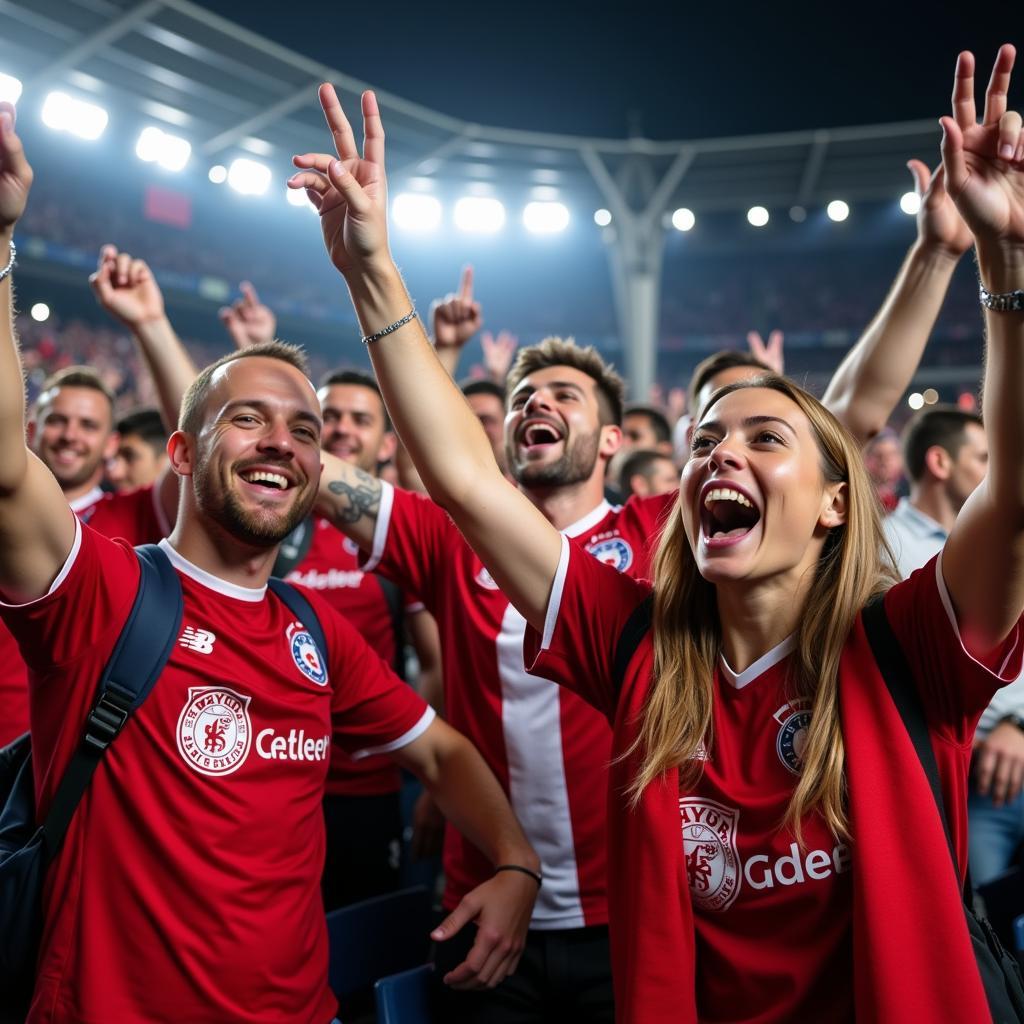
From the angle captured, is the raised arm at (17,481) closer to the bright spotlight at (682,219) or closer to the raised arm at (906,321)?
the raised arm at (906,321)

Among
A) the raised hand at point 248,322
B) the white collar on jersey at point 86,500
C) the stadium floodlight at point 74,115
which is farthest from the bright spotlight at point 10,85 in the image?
the raised hand at point 248,322

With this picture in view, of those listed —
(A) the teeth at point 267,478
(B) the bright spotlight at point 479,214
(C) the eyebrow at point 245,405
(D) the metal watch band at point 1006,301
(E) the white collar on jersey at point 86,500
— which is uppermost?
(B) the bright spotlight at point 479,214

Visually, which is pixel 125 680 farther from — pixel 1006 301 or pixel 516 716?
pixel 1006 301

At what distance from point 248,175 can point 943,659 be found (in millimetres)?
21798

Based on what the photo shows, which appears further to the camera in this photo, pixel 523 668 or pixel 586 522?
pixel 586 522

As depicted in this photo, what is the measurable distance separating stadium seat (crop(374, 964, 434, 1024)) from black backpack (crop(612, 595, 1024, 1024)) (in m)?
1.16

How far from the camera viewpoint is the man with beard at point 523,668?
2.21 metres

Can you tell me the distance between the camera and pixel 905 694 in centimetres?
155

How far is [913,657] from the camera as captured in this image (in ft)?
5.08

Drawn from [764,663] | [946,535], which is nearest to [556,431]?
[764,663]

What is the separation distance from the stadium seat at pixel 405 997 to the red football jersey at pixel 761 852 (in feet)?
1.90

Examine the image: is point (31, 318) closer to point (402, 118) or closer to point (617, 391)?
point (402, 118)

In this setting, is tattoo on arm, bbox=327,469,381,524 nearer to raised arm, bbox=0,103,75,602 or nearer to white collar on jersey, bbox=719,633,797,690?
raised arm, bbox=0,103,75,602

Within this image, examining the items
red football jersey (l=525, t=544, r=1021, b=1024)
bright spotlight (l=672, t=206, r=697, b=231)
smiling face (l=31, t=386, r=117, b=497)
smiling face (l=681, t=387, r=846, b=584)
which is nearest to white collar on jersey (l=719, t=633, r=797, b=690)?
red football jersey (l=525, t=544, r=1021, b=1024)
